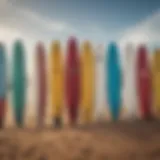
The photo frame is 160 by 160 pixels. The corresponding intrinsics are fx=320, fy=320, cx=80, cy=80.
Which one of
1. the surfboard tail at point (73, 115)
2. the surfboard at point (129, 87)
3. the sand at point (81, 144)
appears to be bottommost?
the sand at point (81, 144)

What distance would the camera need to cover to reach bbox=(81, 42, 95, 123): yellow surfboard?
1.49m

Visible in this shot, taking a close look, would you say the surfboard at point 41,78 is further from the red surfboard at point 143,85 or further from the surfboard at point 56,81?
the red surfboard at point 143,85

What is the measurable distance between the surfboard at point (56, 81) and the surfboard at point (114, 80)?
22cm

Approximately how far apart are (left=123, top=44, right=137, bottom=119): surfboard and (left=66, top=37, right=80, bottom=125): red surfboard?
0.74ft

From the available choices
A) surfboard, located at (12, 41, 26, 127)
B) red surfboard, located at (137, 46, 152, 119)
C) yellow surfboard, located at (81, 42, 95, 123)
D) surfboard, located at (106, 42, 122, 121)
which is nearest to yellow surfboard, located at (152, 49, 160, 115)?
red surfboard, located at (137, 46, 152, 119)

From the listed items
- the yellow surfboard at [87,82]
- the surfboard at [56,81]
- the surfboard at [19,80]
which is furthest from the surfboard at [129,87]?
the surfboard at [19,80]

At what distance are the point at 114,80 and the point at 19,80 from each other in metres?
0.44

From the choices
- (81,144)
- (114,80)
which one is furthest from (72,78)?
(81,144)

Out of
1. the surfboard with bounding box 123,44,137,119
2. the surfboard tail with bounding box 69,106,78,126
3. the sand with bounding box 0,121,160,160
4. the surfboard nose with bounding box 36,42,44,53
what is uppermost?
the surfboard nose with bounding box 36,42,44,53

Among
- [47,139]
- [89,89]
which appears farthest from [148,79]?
[47,139]

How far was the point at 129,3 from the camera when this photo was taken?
155 centimetres

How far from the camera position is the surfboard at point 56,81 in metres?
1.48

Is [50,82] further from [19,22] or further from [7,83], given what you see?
[19,22]

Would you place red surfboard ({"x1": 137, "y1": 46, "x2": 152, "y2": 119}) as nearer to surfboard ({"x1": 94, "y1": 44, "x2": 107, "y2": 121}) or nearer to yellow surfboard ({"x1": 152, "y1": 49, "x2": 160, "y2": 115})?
yellow surfboard ({"x1": 152, "y1": 49, "x2": 160, "y2": 115})
